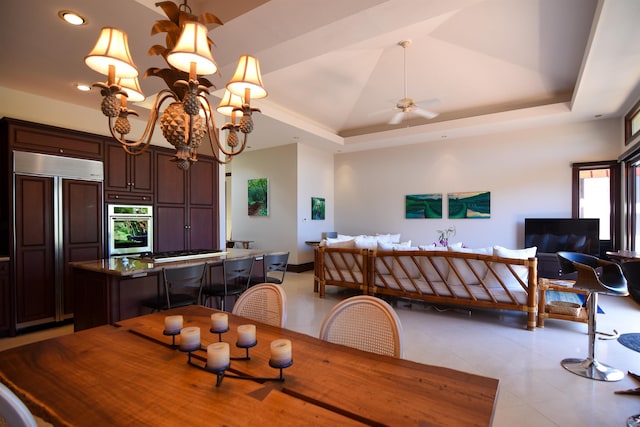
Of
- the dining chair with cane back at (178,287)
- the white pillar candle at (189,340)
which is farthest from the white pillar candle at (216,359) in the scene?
the dining chair with cane back at (178,287)

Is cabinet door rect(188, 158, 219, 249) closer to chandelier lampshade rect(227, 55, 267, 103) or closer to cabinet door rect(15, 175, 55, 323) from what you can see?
cabinet door rect(15, 175, 55, 323)

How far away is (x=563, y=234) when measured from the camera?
613 centimetres

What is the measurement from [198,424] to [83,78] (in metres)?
4.01

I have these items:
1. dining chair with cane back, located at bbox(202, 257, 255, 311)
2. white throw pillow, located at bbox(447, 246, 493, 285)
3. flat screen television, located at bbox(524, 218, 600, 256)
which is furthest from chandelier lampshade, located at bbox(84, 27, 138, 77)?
flat screen television, located at bbox(524, 218, 600, 256)

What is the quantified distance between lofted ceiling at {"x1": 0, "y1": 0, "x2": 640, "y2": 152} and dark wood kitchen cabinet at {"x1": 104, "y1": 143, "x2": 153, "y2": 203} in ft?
2.50

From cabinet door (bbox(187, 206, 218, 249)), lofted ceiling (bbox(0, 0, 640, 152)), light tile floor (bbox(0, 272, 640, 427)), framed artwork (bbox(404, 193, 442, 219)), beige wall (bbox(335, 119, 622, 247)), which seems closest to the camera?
light tile floor (bbox(0, 272, 640, 427))

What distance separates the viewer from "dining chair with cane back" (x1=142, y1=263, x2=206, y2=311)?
8.93 feet

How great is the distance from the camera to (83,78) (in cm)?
352

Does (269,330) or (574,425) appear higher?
(269,330)

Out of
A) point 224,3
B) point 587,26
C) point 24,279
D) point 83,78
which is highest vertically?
point 587,26

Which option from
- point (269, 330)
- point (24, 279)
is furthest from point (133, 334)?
point (24, 279)

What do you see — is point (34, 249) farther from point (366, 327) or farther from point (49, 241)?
point (366, 327)

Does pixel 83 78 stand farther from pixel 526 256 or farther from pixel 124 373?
pixel 526 256

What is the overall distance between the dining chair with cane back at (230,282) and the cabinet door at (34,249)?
6.19 ft
